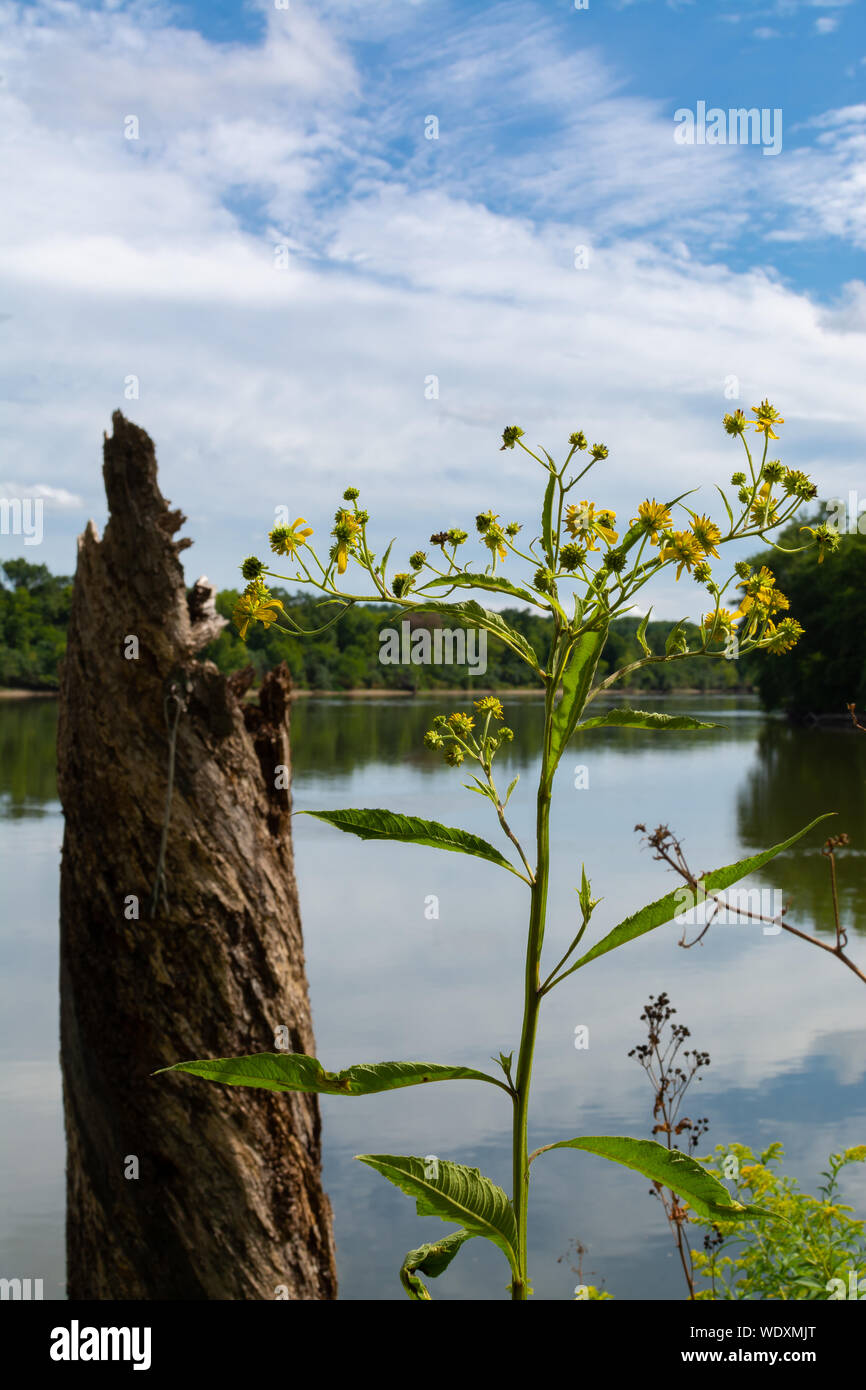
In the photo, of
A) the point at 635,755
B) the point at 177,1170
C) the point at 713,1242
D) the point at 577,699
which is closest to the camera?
the point at 577,699

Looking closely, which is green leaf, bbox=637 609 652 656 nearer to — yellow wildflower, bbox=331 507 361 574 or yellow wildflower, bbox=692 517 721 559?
yellow wildflower, bbox=692 517 721 559

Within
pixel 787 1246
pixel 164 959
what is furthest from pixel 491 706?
pixel 787 1246

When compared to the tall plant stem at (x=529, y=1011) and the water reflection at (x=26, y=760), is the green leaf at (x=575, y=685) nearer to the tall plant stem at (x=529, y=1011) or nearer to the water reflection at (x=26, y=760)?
the tall plant stem at (x=529, y=1011)

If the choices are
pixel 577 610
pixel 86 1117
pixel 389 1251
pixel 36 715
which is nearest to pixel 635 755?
pixel 36 715

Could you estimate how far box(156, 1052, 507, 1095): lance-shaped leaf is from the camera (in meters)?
0.87

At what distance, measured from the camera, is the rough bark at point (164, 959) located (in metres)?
3.63

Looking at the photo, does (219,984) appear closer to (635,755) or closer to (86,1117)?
(86,1117)

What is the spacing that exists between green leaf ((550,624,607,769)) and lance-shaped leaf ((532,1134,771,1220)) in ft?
1.06

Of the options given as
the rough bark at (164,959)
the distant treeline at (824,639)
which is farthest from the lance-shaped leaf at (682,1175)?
the distant treeline at (824,639)

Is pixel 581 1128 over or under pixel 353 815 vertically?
under
